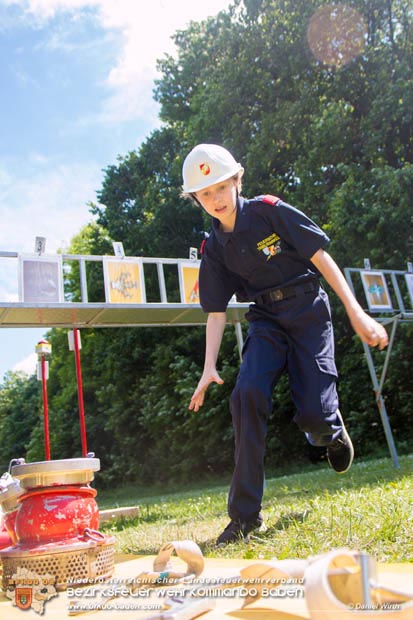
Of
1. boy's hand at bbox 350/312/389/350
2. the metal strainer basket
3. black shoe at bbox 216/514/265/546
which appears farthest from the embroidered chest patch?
the metal strainer basket

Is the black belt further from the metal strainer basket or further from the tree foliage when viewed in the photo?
the tree foliage

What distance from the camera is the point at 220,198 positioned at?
2877mm

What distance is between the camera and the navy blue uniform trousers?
2867 mm

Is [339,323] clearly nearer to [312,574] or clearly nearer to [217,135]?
[217,135]

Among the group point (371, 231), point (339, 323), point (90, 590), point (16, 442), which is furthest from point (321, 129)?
point (16, 442)

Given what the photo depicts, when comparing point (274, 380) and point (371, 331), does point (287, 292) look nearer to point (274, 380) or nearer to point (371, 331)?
point (274, 380)

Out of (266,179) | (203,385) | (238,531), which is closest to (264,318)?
(203,385)

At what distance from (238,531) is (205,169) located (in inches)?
67.6

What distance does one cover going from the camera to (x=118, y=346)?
21.3m

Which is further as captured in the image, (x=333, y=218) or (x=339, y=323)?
(x=339, y=323)

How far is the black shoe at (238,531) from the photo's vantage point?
9.00 ft

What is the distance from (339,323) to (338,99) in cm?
619

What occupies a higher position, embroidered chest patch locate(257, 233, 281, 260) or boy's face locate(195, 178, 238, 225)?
boy's face locate(195, 178, 238, 225)

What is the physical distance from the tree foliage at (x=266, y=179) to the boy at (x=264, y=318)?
11026 millimetres
